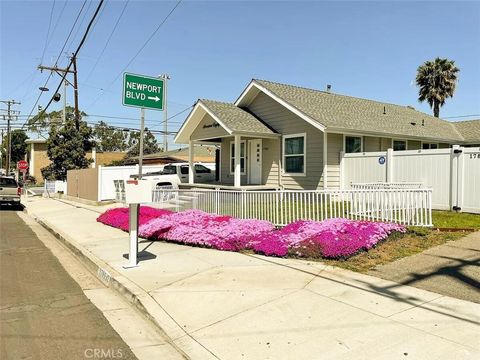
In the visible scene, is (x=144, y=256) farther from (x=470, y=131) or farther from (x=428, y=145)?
(x=470, y=131)

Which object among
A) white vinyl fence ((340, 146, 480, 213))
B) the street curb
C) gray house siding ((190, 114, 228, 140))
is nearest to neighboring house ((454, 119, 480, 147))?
white vinyl fence ((340, 146, 480, 213))

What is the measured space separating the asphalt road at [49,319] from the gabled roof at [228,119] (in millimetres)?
9458

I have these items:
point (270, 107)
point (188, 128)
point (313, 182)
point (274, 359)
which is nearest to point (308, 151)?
point (313, 182)

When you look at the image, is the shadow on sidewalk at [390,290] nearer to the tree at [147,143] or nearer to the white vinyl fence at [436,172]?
the white vinyl fence at [436,172]

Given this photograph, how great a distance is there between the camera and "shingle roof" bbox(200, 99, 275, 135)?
16.6 metres

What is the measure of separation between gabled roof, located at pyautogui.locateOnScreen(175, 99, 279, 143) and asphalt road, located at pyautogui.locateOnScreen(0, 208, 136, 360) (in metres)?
9.46

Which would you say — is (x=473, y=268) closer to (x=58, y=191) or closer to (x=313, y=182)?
(x=313, y=182)

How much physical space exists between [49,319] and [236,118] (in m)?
13.2

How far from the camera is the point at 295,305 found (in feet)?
17.2

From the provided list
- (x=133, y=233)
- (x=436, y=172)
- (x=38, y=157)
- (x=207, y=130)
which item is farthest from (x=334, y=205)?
(x=38, y=157)

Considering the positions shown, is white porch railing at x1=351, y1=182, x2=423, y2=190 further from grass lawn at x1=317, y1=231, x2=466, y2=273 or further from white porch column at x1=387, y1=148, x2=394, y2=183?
grass lawn at x1=317, y1=231, x2=466, y2=273

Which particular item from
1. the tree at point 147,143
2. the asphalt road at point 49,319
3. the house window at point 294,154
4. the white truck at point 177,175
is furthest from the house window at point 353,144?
the tree at point 147,143

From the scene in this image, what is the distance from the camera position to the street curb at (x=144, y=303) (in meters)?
4.38

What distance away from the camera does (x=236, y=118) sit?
17516 mm
